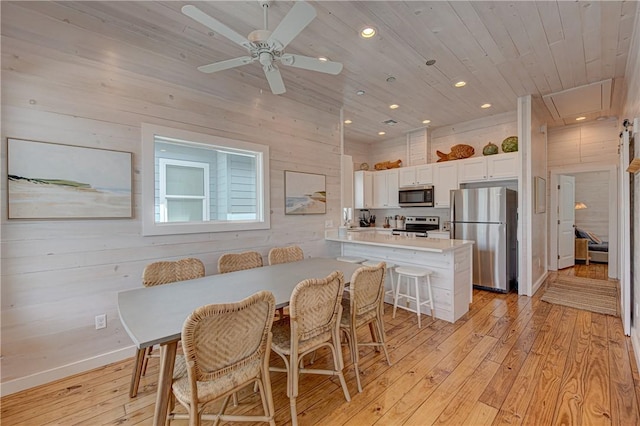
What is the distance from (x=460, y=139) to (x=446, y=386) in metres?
4.66

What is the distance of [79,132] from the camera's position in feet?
7.69

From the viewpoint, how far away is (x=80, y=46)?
2.36 metres

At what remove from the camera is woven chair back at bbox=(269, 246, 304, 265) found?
10.5ft

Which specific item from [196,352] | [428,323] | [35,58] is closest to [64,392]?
[196,352]

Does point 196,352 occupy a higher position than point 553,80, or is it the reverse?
point 553,80

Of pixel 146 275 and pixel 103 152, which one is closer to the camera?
pixel 146 275

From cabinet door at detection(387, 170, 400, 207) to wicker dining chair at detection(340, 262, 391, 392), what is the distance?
3.97m

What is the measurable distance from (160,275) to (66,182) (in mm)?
1052

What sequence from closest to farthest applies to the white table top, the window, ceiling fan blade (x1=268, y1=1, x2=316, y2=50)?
the white table top, ceiling fan blade (x1=268, y1=1, x2=316, y2=50), the window

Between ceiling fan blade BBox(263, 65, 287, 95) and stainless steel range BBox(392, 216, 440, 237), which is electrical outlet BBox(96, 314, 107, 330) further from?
stainless steel range BBox(392, 216, 440, 237)

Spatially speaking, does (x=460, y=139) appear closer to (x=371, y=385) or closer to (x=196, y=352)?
(x=371, y=385)

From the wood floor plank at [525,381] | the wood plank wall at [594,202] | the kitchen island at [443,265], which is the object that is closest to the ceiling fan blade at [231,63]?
the kitchen island at [443,265]

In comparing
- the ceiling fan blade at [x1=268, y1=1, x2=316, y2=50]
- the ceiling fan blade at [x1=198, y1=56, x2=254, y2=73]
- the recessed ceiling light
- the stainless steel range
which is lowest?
the stainless steel range

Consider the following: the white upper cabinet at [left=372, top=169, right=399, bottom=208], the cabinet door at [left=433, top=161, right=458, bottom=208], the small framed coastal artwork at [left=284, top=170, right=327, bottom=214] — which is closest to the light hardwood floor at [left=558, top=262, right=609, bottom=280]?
the cabinet door at [left=433, top=161, right=458, bottom=208]
